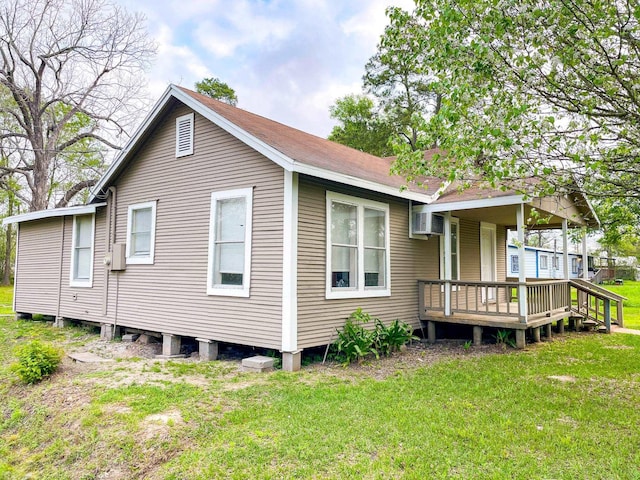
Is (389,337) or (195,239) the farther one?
(195,239)

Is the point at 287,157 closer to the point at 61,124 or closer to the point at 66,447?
the point at 66,447

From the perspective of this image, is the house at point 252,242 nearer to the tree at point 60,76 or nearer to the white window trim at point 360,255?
the white window trim at point 360,255

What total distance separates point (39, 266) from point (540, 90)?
12152 mm

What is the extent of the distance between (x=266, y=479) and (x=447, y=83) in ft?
15.8

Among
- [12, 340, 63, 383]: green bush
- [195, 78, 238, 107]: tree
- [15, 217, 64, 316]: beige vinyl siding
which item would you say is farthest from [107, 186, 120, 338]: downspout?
[195, 78, 238, 107]: tree

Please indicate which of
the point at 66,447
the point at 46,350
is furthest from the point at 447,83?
the point at 46,350

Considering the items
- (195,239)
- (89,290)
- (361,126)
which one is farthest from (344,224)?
(361,126)

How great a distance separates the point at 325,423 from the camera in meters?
4.34

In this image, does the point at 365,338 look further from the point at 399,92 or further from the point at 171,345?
the point at 399,92

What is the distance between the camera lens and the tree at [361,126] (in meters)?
25.1

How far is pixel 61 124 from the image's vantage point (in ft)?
79.1

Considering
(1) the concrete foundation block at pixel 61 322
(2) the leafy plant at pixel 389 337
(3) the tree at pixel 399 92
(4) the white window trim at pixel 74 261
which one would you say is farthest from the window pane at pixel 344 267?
(3) the tree at pixel 399 92

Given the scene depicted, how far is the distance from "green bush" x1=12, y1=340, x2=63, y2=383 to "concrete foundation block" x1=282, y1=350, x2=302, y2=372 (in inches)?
130

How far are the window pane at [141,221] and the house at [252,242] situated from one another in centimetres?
4
